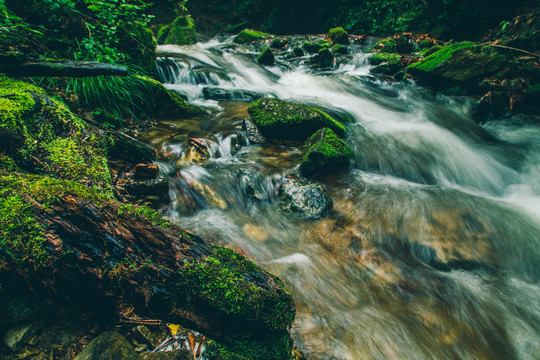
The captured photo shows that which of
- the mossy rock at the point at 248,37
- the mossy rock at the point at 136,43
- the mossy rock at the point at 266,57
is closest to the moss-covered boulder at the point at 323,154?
the mossy rock at the point at 136,43

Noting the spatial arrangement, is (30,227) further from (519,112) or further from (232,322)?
(519,112)

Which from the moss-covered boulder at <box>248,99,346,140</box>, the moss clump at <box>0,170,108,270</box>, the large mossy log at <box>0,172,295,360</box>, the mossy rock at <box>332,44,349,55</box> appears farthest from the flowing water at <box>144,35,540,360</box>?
the mossy rock at <box>332,44,349,55</box>

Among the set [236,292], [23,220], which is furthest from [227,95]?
[236,292]

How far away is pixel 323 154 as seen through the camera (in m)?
4.75

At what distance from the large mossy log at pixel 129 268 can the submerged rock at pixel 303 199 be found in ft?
7.63

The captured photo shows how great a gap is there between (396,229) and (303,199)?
1558 mm

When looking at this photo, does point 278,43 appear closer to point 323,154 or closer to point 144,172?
point 323,154

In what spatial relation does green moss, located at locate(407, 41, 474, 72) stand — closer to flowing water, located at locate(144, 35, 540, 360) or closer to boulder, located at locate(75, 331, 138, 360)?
flowing water, located at locate(144, 35, 540, 360)

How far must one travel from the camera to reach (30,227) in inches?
55.6

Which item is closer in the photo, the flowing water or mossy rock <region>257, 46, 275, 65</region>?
the flowing water

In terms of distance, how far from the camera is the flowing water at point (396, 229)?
2.59 m

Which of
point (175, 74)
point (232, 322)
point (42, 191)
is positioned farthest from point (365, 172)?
point (175, 74)

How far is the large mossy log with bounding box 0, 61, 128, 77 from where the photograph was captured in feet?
9.66

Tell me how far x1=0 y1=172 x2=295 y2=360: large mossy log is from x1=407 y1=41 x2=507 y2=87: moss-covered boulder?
10140mm
